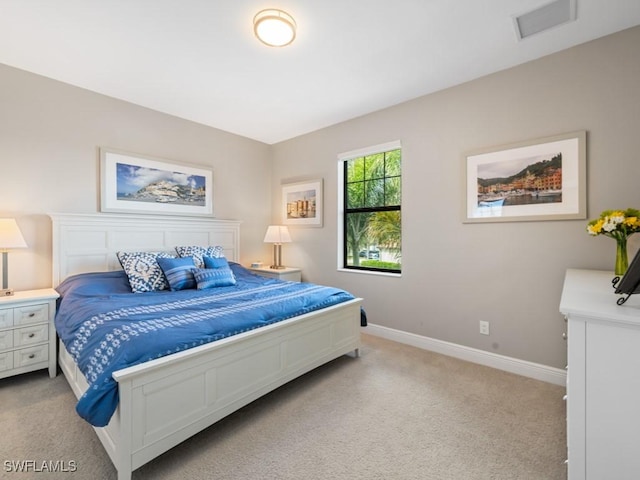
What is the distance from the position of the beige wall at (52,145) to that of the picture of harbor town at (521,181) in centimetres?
330

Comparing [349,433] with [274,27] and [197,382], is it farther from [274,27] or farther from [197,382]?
[274,27]

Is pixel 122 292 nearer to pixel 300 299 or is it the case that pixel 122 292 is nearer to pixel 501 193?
pixel 300 299

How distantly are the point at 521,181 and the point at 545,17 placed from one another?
1.11m

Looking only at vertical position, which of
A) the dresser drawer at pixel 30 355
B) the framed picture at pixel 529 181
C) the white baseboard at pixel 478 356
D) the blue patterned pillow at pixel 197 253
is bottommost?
the white baseboard at pixel 478 356

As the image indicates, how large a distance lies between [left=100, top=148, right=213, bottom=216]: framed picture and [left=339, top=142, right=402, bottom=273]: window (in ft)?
5.87

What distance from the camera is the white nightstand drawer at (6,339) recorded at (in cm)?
221

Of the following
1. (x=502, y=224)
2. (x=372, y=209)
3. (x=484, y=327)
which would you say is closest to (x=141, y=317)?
(x=372, y=209)

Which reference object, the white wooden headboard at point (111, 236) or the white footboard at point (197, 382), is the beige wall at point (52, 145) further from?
the white footboard at point (197, 382)

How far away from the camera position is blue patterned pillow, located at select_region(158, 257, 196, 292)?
9.02ft

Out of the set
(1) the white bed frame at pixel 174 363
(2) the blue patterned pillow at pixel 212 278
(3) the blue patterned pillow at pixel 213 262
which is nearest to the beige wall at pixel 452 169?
(1) the white bed frame at pixel 174 363

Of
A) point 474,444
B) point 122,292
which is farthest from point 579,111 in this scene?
point 122,292

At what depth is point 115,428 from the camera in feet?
4.56

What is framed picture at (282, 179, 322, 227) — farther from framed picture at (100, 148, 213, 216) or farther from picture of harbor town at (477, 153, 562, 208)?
picture of harbor town at (477, 153, 562, 208)

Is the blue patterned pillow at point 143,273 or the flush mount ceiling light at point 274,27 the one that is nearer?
the flush mount ceiling light at point 274,27
